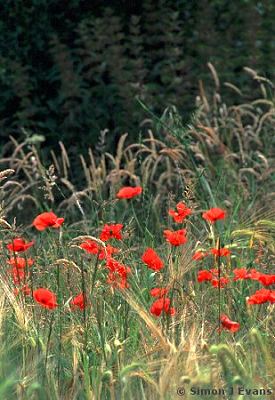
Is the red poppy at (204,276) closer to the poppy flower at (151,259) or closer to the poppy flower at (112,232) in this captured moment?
the poppy flower at (151,259)

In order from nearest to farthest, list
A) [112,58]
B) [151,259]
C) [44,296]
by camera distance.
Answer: [44,296] < [151,259] < [112,58]

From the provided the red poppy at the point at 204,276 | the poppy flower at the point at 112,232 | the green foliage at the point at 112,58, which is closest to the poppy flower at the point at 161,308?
the red poppy at the point at 204,276

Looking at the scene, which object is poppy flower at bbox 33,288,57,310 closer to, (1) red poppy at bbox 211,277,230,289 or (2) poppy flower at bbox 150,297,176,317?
(2) poppy flower at bbox 150,297,176,317

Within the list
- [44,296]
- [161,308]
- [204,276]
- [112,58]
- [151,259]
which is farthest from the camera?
[112,58]

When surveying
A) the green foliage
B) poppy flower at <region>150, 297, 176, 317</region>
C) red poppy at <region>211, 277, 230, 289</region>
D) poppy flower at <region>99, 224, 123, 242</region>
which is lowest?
the green foliage

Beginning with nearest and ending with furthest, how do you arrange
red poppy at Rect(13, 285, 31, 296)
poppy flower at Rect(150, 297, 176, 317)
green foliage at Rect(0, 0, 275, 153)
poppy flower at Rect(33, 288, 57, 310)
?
poppy flower at Rect(33, 288, 57, 310) → poppy flower at Rect(150, 297, 176, 317) → red poppy at Rect(13, 285, 31, 296) → green foliage at Rect(0, 0, 275, 153)

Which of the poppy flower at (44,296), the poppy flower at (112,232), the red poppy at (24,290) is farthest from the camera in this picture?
the poppy flower at (112,232)

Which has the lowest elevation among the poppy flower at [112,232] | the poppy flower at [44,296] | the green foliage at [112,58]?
the green foliage at [112,58]

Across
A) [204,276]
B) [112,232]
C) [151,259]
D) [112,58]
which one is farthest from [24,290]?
[112,58]

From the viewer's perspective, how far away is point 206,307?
405cm

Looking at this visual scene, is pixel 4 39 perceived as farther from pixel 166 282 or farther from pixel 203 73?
pixel 166 282

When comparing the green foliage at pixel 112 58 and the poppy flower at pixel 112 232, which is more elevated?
the poppy flower at pixel 112 232

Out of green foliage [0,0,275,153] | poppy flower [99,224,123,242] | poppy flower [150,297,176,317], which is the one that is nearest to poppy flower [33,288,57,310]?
poppy flower [150,297,176,317]

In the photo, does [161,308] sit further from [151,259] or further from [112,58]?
[112,58]
